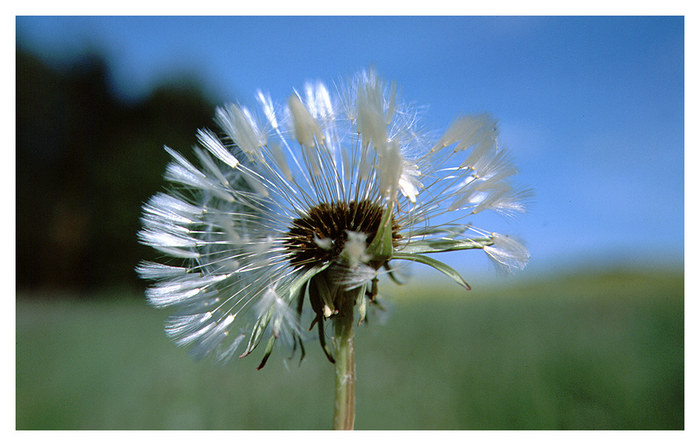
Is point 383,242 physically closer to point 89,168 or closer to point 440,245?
point 440,245

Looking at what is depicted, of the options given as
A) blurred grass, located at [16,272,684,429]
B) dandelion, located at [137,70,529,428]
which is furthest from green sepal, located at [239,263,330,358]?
blurred grass, located at [16,272,684,429]

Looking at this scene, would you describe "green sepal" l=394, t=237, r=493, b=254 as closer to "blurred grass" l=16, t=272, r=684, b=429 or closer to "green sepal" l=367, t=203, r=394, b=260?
"green sepal" l=367, t=203, r=394, b=260

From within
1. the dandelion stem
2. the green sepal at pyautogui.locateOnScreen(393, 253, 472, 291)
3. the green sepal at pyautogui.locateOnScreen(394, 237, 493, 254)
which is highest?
the green sepal at pyautogui.locateOnScreen(394, 237, 493, 254)

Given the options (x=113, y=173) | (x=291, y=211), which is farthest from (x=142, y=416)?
(x=113, y=173)

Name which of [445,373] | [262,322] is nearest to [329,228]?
[262,322]

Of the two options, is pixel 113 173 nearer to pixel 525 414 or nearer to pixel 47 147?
pixel 47 147

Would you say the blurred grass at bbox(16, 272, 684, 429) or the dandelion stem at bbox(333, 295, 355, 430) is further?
the blurred grass at bbox(16, 272, 684, 429)
